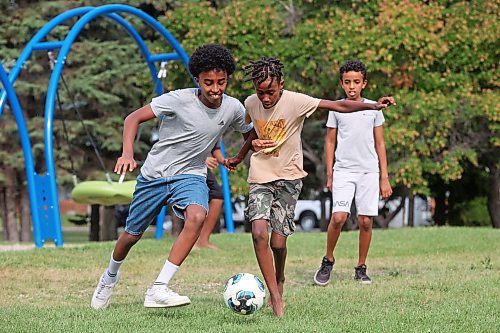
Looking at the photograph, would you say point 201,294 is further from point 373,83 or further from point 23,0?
point 23,0

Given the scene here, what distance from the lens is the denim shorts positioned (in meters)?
6.33

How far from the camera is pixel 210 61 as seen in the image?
6250mm

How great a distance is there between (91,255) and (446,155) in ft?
36.5

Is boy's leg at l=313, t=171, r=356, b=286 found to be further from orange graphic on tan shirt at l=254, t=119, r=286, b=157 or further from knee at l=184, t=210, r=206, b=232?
knee at l=184, t=210, r=206, b=232

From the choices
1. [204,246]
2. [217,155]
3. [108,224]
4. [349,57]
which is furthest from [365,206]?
[108,224]

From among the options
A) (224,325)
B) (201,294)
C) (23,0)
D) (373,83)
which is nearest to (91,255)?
(201,294)

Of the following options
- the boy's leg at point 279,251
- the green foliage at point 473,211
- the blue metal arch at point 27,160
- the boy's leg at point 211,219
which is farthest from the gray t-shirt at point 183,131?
the green foliage at point 473,211

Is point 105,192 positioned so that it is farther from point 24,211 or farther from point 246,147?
point 24,211

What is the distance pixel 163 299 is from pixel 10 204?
17.5 metres

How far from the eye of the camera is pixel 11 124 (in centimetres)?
2161

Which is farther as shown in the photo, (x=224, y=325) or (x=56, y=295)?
(x=56, y=295)

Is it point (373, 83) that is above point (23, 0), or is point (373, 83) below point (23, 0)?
below

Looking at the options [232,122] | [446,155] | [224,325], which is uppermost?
[232,122]

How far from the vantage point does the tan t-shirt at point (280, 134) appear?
6.64 m
